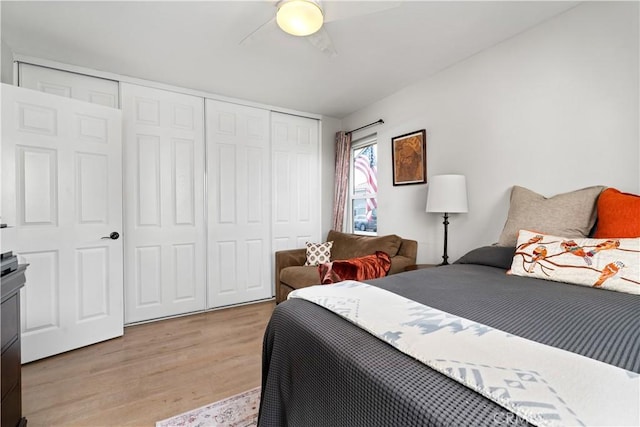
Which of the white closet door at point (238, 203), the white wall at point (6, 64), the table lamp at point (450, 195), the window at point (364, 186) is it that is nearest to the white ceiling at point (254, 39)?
the white wall at point (6, 64)

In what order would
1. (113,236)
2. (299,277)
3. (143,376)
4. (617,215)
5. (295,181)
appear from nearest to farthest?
(617,215)
(143,376)
(113,236)
(299,277)
(295,181)

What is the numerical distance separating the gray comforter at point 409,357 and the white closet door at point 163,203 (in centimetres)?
220

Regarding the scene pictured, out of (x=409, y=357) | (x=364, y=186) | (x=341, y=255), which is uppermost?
(x=364, y=186)

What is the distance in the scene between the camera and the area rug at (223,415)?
1499 mm

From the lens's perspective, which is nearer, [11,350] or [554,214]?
[11,350]

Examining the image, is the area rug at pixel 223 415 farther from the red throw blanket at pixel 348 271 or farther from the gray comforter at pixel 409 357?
the red throw blanket at pixel 348 271

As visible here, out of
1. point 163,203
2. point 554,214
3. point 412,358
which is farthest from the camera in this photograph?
point 163,203

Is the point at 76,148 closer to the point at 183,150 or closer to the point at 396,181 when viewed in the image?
the point at 183,150

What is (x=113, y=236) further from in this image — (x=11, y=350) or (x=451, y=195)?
(x=451, y=195)

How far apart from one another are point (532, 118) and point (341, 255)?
215 cm

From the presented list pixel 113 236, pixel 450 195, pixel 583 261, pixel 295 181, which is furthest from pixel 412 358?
pixel 295 181

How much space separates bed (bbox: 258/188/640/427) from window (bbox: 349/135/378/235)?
2.35 metres

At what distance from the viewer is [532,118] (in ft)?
6.85

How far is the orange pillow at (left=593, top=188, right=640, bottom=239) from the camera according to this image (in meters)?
1.39
